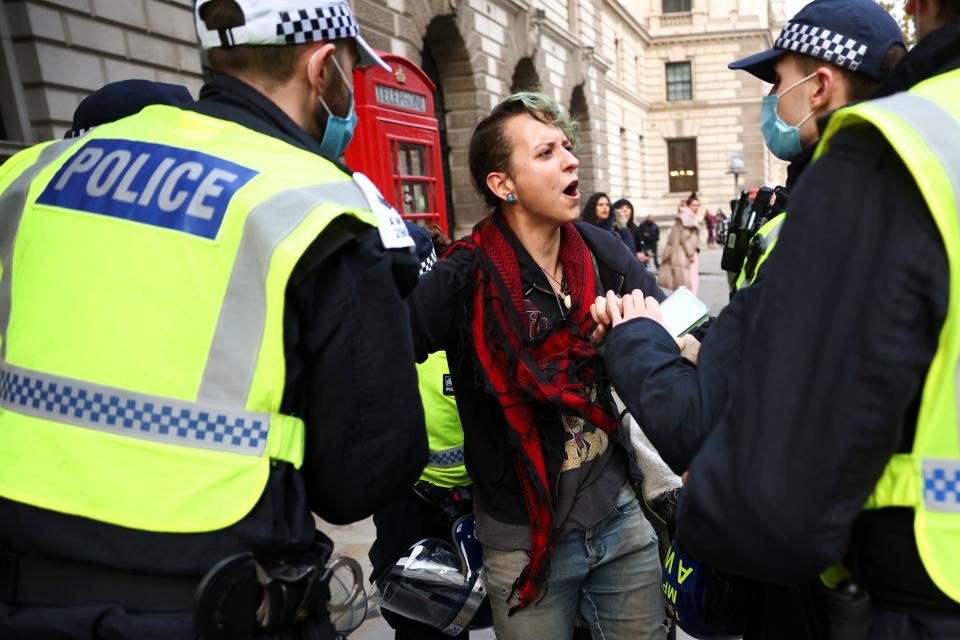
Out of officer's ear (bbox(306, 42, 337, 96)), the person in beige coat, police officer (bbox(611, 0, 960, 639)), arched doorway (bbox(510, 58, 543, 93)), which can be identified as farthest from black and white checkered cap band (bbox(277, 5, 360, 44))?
arched doorway (bbox(510, 58, 543, 93))

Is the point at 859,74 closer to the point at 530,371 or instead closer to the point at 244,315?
the point at 530,371

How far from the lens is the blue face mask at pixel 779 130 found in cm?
195

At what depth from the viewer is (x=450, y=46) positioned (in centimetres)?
1162

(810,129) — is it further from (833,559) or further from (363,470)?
(363,470)

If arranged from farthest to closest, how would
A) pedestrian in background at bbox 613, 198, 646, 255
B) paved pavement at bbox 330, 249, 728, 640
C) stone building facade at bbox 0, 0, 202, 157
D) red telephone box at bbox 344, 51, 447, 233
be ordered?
pedestrian in background at bbox 613, 198, 646, 255
red telephone box at bbox 344, 51, 447, 233
stone building facade at bbox 0, 0, 202, 157
paved pavement at bbox 330, 249, 728, 640

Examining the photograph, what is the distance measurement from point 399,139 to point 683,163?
31.1 m

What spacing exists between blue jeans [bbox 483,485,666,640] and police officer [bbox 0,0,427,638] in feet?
2.75

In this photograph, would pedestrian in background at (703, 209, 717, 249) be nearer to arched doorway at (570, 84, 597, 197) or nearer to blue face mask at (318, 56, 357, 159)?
arched doorway at (570, 84, 597, 197)

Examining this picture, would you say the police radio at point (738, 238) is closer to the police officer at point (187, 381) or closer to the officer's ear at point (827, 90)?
the officer's ear at point (827, 90)

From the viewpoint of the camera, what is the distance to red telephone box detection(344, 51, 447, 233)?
229 inches

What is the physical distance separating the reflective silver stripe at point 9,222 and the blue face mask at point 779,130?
5.89 feet

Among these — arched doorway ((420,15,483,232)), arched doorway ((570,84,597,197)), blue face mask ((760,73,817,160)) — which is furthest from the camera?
arched doorway ((570,84,597,197))

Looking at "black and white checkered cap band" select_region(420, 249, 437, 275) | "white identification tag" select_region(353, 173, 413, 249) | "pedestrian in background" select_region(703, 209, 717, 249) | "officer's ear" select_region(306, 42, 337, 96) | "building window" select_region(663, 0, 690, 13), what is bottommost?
"pedestrian in background" select_region(703, 209, 717, 249)

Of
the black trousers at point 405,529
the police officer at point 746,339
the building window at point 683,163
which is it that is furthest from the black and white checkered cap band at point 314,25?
the building window at point 683,163
